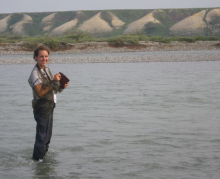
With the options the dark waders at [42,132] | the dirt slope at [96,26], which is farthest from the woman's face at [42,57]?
the dirt slope at [96,26]

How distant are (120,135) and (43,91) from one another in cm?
242

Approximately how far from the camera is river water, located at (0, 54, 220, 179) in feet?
22.2

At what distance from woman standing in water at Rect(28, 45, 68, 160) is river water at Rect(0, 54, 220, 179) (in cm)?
46

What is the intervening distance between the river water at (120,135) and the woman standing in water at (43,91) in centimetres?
46

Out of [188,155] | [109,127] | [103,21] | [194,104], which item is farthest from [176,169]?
[103,21]

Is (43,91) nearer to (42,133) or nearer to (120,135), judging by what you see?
(42,133)

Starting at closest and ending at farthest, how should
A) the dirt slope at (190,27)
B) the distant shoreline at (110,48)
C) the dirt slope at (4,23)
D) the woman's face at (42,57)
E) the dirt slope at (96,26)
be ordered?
the woman's face at (42,57), the distant shoreline at (110,48), the dirt slope at (190,27), the dirt slope at (96,26), the dirt slope at (4,23)

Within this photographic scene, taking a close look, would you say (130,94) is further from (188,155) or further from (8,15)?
(8,15)

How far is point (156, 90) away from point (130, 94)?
111 centimetres

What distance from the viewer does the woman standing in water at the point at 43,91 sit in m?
6.71

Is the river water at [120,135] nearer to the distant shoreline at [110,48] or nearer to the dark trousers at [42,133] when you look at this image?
the dark trousers at [42,133]

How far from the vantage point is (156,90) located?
613 inches

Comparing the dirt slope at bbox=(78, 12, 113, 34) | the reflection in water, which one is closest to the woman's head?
the reflection in water

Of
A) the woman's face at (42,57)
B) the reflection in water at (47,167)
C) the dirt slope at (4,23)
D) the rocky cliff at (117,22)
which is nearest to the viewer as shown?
the reflection in water at (47,167)
